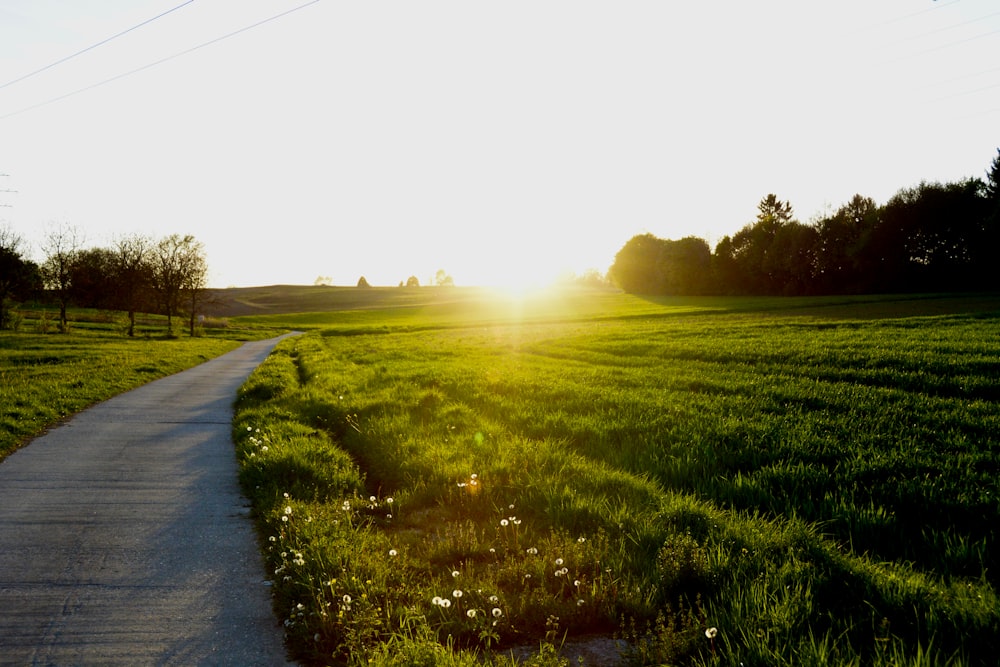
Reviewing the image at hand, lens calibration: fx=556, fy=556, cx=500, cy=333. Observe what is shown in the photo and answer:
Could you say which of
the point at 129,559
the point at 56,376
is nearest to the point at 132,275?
the point at 56,376

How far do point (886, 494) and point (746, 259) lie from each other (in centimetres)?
7196

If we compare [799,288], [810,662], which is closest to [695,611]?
[810,662]

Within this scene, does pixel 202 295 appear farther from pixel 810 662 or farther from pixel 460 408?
pixel 810 662

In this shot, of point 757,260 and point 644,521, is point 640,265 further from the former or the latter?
point 644,521

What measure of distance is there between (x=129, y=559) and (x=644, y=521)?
449 cm

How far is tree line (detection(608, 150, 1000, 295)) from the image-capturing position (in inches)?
2106

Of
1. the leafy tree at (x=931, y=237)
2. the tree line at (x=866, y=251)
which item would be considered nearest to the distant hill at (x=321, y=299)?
the tree line at (x=866, y=251)

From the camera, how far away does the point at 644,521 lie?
16.4 ft

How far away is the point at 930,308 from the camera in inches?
1395

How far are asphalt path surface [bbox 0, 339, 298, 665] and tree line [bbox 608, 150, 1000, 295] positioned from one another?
211 ft

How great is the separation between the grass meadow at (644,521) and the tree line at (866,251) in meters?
54.3

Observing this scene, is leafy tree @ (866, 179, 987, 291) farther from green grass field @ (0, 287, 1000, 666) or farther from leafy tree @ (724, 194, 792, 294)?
green grass field @ (0, 287, 1000, 666)

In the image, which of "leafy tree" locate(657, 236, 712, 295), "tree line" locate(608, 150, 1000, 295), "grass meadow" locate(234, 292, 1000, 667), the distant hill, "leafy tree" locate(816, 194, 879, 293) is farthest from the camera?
the distant hill

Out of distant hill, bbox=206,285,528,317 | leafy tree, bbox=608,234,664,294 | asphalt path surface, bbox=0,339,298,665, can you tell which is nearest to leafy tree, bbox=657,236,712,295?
leafy tree, bbox=608,234,664,294
